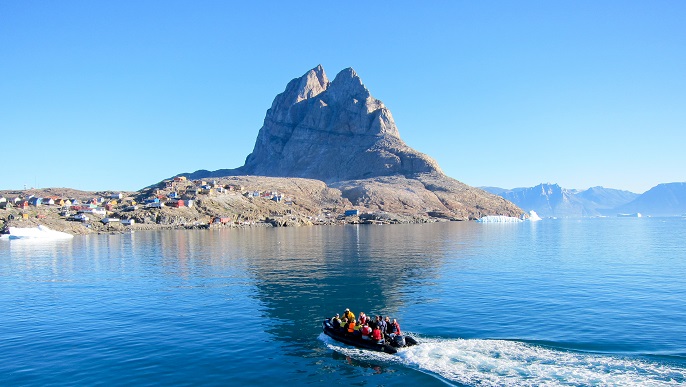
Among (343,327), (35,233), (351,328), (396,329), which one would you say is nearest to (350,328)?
(351,328)

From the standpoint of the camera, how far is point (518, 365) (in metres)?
30.5

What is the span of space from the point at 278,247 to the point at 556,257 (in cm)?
5660

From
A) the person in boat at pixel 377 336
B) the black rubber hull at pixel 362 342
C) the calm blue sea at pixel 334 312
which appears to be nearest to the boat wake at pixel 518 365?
the calm blue sea at pixel 334 312

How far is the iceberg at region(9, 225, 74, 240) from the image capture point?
145 meters

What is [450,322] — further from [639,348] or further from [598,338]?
[639,348]

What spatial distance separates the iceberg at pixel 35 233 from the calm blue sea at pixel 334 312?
7828cm

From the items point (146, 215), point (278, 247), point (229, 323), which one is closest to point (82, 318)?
point (229, 323)

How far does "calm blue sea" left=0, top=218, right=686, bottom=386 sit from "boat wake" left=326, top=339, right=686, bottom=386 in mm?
139

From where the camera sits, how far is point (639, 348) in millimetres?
33500

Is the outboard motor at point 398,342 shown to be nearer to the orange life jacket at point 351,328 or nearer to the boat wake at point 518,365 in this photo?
the boat wake at point 518,365

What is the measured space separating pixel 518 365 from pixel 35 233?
156 metres

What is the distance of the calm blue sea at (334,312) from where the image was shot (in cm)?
3038

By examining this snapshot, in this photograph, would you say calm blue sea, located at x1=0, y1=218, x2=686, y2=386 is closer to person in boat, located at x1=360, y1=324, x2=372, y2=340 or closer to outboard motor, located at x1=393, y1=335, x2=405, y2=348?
outboard motor, located at x1=393, y1=335, x2=405, y2=348

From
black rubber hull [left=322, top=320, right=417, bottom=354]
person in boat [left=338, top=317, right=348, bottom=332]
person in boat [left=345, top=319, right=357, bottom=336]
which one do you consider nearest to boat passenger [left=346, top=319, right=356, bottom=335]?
person in boat [left=345, top=319, right=357, bottom=336]
